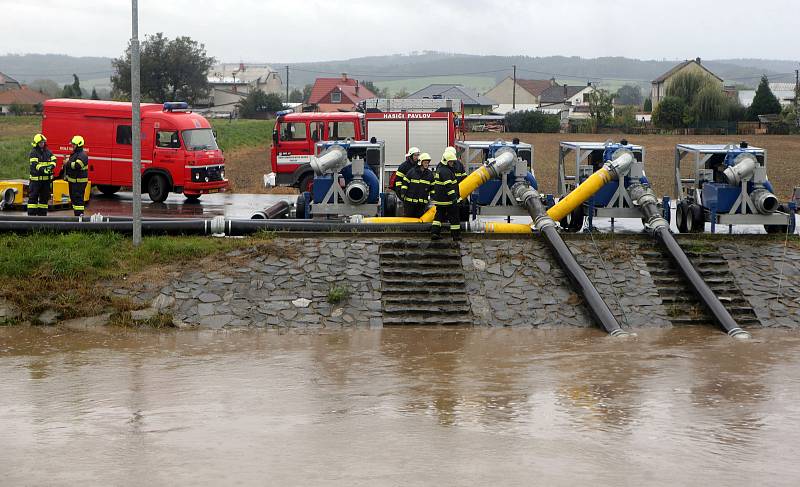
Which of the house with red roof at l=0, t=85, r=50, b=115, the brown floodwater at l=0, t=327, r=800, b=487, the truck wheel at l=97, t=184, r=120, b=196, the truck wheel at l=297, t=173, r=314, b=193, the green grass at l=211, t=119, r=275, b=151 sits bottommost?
the brown floodwater at l=0, t=327, r=800, b=487

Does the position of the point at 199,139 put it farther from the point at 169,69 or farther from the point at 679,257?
the point at 169,69

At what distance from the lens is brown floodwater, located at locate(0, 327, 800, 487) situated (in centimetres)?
980

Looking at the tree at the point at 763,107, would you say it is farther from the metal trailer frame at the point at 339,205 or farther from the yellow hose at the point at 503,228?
the yellow hose at the point at 503,228

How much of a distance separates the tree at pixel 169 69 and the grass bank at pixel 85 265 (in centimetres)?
6468

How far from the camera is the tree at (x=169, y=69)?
3182 inches

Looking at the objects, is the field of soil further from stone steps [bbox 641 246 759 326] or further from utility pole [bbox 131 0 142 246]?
utility pole [bbox 131 0 142 246]

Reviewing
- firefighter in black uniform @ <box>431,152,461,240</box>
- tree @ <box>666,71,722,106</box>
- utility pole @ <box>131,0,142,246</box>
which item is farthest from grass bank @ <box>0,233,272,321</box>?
tree @ <box>666,71,722,106</box>

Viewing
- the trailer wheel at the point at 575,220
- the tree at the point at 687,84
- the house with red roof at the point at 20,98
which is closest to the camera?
the trailer wheel at the point at 575,220

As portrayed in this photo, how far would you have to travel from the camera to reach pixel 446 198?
17.5m

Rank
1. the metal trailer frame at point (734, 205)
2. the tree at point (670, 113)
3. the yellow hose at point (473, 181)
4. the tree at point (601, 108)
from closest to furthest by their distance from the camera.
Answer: the metal trailer frame at point (734, 205) → the yellow hose at point (473, 181) → the tree at point (670, 113) → the tree at point (601, 108)

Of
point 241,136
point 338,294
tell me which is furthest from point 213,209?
point 241,136

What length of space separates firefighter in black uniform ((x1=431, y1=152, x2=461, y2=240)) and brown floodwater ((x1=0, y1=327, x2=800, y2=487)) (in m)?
2.42

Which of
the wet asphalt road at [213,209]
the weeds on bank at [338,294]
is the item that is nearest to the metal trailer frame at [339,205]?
the wet asphalt road at [213,209]

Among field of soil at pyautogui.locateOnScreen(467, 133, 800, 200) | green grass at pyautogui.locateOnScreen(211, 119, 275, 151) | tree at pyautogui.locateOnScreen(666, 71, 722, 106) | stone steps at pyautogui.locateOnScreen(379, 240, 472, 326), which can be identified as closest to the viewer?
stone steps at pyautogui.locateOnScreen(379, 240, 472, 326)
